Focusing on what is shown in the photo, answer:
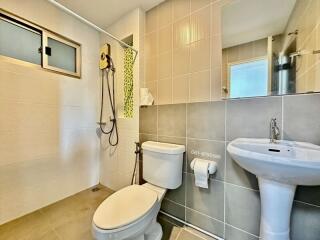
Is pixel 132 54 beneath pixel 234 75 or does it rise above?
above

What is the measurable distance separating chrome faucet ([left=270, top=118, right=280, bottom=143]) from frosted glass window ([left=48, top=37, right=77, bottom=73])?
7.29 ft

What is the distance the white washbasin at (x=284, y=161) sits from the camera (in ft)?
2.29

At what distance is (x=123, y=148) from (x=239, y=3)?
1841 mm

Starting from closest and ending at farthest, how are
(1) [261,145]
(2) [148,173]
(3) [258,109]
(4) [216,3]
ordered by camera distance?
(1) [261,145] → (3) [258,109] → (4) [216,3] → (2) [148,173]

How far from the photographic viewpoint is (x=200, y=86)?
4.71 feet

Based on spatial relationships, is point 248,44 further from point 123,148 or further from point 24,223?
point 24,223

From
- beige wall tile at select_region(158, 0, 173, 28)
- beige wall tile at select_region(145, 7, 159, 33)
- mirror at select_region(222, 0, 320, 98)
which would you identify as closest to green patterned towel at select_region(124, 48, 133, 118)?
beige wall tile at select_region(145, 7, 159, 33)

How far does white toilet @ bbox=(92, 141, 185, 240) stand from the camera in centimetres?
92

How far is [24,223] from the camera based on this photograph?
1.48 metres

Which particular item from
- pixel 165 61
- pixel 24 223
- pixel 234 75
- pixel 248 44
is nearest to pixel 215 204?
pixel 234 75

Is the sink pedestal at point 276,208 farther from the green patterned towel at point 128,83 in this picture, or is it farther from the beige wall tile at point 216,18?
the green patterned towel at point 128,83

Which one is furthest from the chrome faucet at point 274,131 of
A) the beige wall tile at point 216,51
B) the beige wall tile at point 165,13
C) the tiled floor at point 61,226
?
the beige wall tile at point 165,13

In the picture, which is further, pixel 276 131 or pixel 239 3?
pixel 239 3

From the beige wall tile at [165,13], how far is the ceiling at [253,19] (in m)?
0.59
